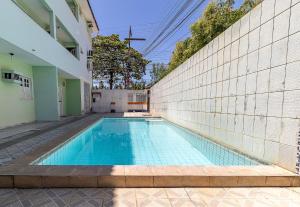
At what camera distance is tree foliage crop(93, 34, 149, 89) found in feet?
65.1

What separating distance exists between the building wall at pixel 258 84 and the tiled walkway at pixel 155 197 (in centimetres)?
64

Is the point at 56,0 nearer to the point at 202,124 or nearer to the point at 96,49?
the point at 202,124

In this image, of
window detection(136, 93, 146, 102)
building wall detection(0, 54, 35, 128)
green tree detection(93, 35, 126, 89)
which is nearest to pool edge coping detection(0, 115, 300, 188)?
building wall detection(0, 54, 35, 128)

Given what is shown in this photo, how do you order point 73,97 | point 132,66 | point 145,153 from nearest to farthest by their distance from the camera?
1. point 145,153
2. point 73,97
3. point 132,66

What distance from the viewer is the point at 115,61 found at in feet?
65.8

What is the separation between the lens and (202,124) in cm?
530

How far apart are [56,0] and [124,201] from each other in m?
8.08

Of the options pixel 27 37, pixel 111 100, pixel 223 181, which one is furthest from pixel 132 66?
pixel 223 181

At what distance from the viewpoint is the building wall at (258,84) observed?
2.37 metres

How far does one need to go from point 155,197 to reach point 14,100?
6.55 metres

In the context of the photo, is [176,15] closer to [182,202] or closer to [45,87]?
[45,87]

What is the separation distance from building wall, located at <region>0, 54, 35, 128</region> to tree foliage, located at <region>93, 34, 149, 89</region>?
13370mm

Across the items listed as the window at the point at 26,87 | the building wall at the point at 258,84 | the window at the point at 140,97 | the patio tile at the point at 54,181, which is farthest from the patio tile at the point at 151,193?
the window at the point at 140,97

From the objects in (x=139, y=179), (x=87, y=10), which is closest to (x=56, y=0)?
(x=87, y=10)
